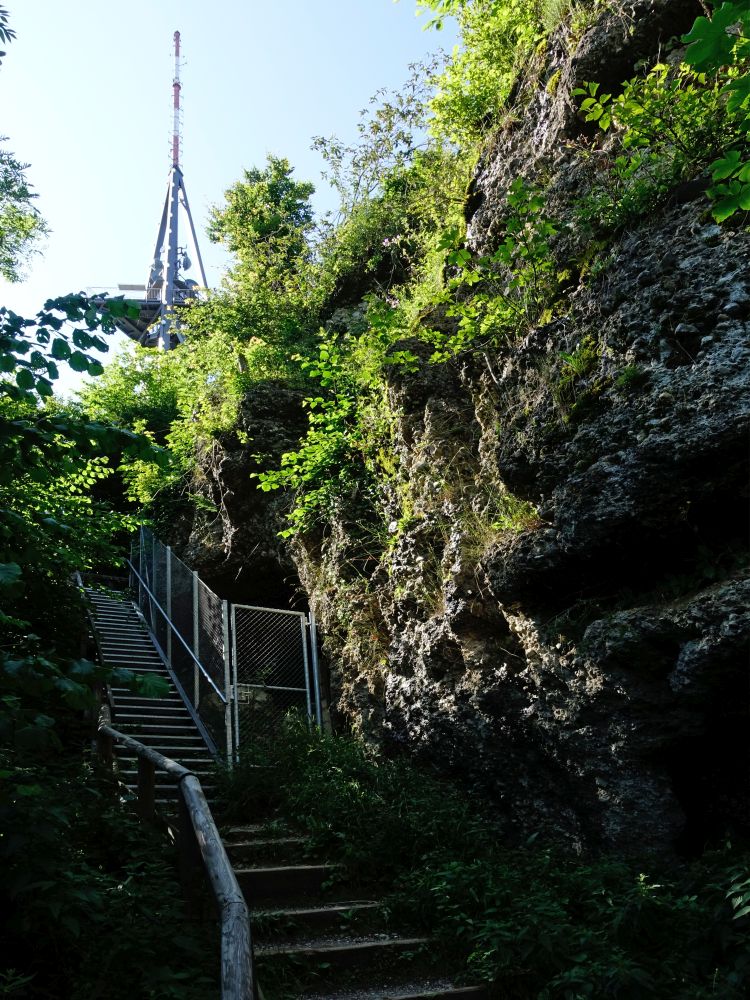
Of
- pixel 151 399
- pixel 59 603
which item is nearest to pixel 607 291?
pixel 59 603

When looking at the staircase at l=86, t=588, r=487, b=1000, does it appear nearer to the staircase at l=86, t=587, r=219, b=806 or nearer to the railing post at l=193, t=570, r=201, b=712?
the staircase at l=86, t=587, r=219, b=806

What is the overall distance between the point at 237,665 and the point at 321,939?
472 centimetres

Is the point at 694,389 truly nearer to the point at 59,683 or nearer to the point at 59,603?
the point at 59,683

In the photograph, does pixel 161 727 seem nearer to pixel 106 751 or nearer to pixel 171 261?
pixel 106 751

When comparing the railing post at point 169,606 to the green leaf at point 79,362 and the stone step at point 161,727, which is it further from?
the green leaf at point 79,362

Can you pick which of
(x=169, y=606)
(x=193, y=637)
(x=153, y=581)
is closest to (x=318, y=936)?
(x=193, y=637)

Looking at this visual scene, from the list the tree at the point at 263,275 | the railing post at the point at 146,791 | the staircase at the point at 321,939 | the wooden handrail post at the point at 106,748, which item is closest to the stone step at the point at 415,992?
the staircase at the point at 321,939

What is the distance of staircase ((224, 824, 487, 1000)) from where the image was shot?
446 centimetres

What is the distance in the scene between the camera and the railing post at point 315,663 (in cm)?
995

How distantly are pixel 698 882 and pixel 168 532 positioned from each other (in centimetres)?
1128

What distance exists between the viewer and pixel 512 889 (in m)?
5.00

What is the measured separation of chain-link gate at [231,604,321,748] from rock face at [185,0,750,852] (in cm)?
190

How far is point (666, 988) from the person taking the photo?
3730 millimetres

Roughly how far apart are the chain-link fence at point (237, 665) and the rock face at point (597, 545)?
6.39 ft
